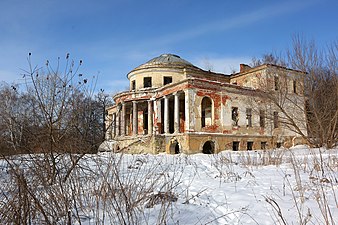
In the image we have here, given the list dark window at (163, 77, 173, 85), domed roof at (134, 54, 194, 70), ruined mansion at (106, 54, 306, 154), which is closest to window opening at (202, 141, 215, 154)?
ruined mansion at (106, 54, 306, 154)

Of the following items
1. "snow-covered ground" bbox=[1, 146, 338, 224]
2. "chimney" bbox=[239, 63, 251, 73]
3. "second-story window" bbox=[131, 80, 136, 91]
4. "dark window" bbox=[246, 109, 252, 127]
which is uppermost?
"chimney" bbox=[239, 63, 251, 73]

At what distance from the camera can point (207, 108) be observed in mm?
24094

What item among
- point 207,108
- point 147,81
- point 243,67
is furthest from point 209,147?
point 243,67

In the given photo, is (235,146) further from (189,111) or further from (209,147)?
(189,111)

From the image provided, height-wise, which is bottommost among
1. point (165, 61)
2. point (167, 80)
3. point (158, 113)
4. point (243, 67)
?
point (158, 113)

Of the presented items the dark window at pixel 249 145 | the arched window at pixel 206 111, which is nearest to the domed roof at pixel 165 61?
the arched window at pixel 206 111

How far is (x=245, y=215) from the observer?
312 cm

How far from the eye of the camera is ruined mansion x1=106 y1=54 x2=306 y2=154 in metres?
20.7

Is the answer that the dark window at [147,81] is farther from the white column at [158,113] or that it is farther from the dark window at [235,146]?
the dark window at [235,146]

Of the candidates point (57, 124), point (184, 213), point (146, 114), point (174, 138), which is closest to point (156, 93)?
point (146, 114)

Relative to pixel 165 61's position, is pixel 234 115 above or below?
below

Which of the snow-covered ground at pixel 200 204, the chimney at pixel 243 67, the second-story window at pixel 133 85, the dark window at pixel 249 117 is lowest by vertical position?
the snow-covered ground at pixel 200 204

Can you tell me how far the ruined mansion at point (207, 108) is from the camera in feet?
68.0

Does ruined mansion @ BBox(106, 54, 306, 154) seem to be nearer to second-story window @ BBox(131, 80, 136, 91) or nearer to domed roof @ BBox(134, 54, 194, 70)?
domed roof @ BBox(134, 54, 194, 70)
